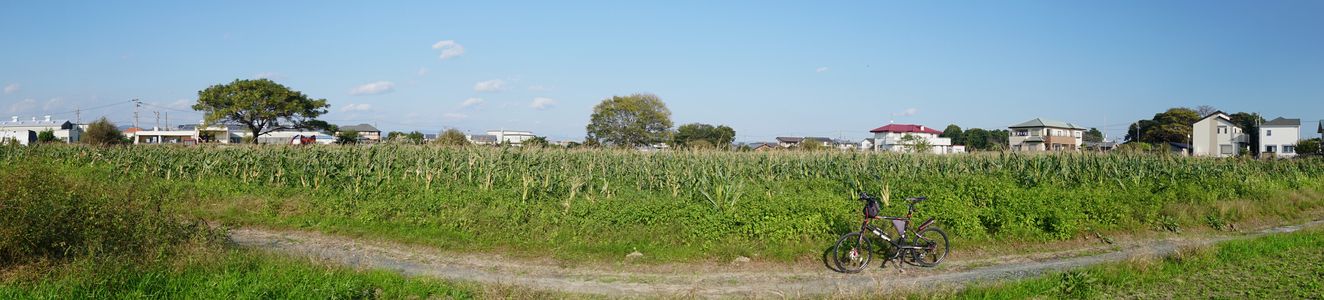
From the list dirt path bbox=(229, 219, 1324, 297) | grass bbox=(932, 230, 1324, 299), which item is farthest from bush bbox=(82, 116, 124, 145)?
grass bbox=(932, 230, 1324, 299)

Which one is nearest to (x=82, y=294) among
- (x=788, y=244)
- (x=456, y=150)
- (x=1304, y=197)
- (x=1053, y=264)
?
(x=788, y=244)

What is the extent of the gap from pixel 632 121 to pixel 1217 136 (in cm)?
4846

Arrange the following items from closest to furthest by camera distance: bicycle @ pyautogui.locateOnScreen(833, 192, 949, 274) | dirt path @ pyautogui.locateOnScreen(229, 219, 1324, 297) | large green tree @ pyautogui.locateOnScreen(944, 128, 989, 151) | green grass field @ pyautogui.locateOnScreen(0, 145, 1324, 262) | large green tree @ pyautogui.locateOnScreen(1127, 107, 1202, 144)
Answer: dirt path @ pyautogui.locateOnScreen(229, 219, 1324, 297) → bicycle @ pyautogui.locateOnScreen(833, 192, 949, 274) → green grass field @ pyautogui.locateOnScreen(0, 145, 1324, 262) → large green tree @ pyautogui.locateOnScreen(1127, 107, 1202, 144) → large green tree @ pyautogui.locateOnScreen(944, 128, 989, 151)

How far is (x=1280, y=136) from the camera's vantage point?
57.2 meters

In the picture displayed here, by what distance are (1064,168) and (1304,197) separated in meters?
5.88

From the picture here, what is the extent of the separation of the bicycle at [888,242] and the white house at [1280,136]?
62.2m

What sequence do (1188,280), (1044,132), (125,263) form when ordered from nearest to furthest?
(125,263) < (1188,280) < (1044,132)

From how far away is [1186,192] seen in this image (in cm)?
1673

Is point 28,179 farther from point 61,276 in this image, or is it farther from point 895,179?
point 895,179

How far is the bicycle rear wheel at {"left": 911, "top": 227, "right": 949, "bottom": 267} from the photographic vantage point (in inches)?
399

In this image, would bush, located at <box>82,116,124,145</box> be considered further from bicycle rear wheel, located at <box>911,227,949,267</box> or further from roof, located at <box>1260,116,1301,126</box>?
roof, located at <box>1260,116,1301,126</box>

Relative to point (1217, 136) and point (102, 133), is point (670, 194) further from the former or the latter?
point (1217, 136)

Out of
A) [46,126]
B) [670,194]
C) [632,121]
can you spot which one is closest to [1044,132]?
[632,121]

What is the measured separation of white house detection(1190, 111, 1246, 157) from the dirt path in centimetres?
5974
